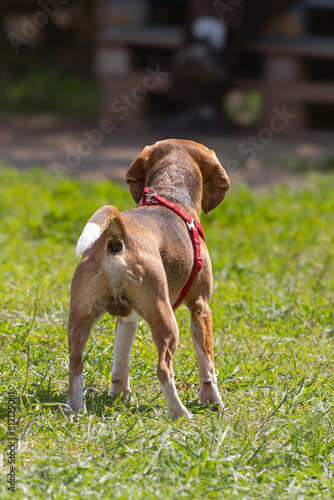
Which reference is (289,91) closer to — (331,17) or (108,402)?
(331,17)

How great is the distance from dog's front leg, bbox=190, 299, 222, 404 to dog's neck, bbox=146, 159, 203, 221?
49 cm

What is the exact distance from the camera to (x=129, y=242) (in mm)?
2953

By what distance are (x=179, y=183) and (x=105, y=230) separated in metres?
0.79

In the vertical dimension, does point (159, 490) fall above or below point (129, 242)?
below

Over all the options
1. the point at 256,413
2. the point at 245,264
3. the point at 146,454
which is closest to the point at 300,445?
the point at 256,413

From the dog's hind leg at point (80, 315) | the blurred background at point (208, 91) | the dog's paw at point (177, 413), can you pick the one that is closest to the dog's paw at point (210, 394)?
the dog's paw at point (177, 413)

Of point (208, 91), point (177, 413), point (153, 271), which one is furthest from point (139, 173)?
point (208, 91)

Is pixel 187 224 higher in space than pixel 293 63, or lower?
higher

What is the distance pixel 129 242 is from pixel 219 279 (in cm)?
217

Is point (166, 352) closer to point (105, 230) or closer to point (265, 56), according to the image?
point (105, 230)

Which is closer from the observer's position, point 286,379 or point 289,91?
point 286,379

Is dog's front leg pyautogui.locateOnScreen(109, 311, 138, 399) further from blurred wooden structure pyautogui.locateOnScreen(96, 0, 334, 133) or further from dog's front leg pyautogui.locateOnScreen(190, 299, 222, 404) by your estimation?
blurred wooden structure pyautogui.locateOnScreen(96, 0, 334, 133)

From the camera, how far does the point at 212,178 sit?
3.69 m

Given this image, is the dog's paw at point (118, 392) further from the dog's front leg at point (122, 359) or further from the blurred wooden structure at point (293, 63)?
the blurred wooden structure at point (293, 63)
